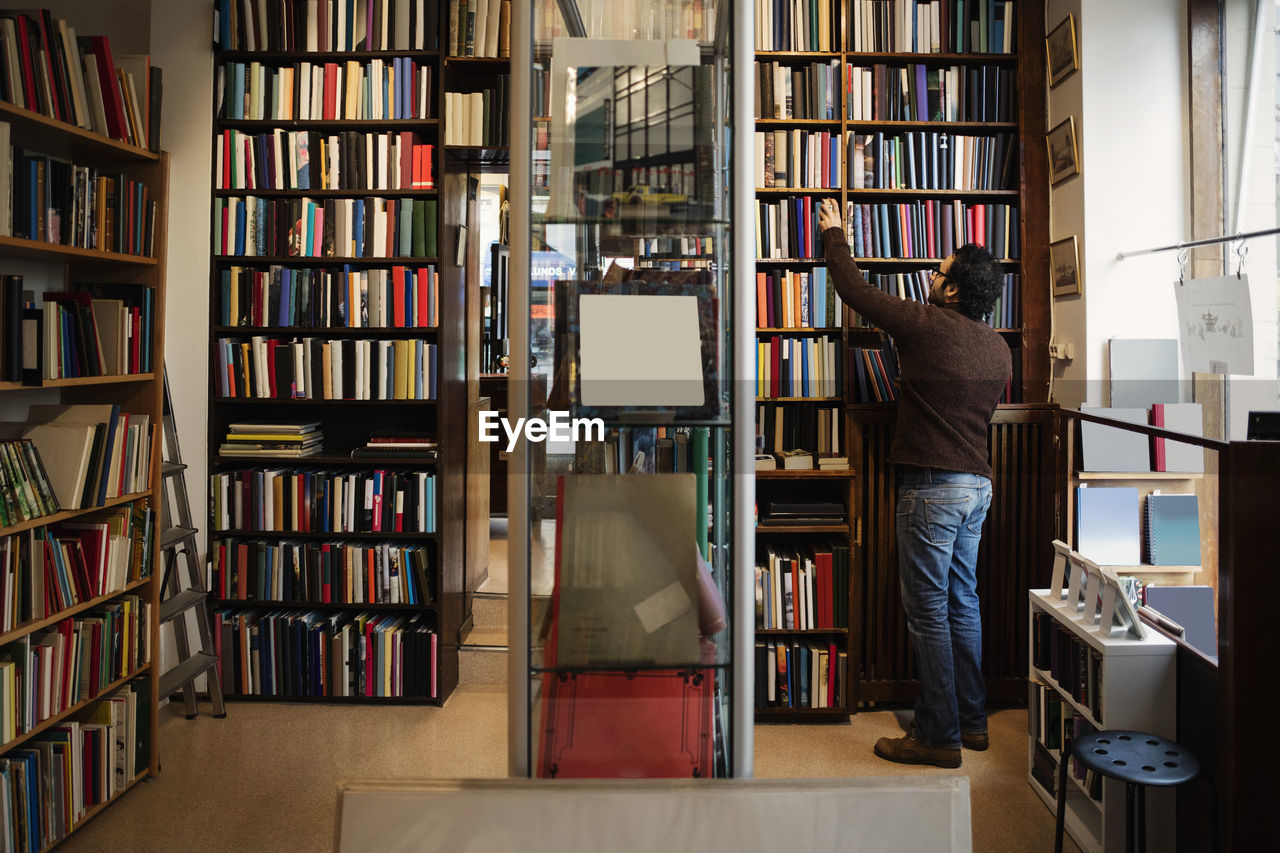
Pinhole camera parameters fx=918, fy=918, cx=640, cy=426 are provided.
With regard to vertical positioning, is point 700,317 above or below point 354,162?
below

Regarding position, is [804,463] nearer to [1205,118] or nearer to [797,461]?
[797,461]

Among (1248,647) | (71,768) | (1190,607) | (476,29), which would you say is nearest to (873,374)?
(1190,607)

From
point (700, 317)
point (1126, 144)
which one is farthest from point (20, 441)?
point (1126, 144)

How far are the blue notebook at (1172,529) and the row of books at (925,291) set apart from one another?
3.09 feet

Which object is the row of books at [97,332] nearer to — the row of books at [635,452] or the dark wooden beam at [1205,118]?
the row of books at [635,452]

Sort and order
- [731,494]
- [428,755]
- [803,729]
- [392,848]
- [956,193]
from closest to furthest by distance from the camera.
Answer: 1. [392,848]
2. [731,494]
3. [428,755]
4. [803,729]
5. [956,193]

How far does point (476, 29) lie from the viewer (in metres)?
3.65

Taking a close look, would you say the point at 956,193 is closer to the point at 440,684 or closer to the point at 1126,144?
the point at 1126,144

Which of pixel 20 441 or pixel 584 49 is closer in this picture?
pixel 584 49

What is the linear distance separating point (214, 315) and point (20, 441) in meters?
1.35

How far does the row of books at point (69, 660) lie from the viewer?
7.80 ft

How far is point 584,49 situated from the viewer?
146 cm

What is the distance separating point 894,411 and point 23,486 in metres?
2.83

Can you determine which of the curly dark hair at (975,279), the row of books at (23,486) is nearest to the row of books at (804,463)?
the curly dark hair at (975,279)
